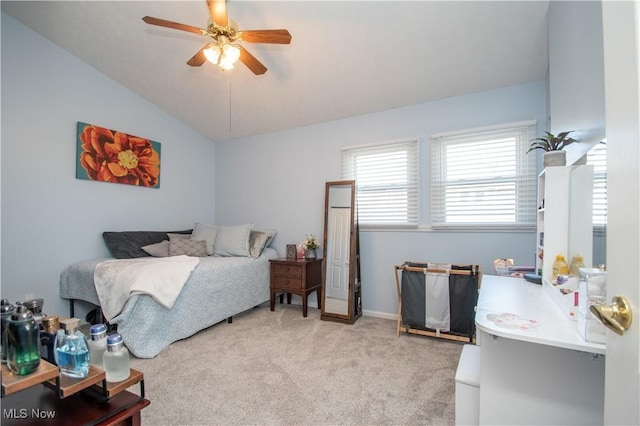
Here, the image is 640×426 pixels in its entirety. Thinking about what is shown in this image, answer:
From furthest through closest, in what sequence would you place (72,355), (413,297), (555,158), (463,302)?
(413,297)
(463,302)
(555,158)
(72,355)

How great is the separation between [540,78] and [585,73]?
4.78ft

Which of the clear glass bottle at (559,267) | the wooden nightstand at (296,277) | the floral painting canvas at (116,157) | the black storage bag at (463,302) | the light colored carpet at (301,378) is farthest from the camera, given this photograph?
the wooden nightstand at (296,277)

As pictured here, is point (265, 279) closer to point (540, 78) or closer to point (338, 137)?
point (338, 137)

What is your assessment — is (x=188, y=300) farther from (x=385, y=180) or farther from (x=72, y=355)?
(x=385, y=180)

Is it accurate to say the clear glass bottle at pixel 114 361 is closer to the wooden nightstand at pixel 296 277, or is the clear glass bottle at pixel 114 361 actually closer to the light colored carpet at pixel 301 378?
the light colored carpet at pixel 301 378

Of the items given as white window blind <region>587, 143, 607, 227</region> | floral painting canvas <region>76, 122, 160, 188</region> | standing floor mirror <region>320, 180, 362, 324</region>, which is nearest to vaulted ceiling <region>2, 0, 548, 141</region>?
floral painting canvas <region>76, 122, 160, 188</region>

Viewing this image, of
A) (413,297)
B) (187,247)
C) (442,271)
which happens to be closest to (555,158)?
(442,271)

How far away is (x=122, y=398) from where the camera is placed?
1080mm

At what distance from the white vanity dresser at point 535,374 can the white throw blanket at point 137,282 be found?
2.27 metres

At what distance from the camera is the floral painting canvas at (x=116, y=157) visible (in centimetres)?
319

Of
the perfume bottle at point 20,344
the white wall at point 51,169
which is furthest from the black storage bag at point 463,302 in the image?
the white wall at point 51,169

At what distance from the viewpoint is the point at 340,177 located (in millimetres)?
3604

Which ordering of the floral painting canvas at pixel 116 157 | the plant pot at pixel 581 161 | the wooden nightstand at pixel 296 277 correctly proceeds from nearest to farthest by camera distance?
1. the plant pot at pixel 581 161
2. the floral painting canvas at pixel 116 157
3. the wooden nightstand at pixel 296 277

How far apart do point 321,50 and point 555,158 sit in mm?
1994
